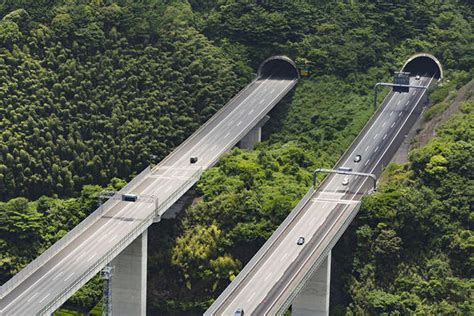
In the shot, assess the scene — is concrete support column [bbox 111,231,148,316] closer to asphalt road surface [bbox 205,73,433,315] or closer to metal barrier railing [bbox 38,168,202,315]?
metal barrier railing [bbox 38,168,202,315]

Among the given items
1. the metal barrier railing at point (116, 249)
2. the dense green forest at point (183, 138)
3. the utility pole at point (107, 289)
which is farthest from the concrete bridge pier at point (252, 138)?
the utility pole at point (107, 289)

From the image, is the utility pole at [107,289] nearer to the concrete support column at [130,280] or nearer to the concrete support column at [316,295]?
the concrete support column at [130,280]

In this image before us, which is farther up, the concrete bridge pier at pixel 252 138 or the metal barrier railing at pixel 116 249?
the concrete bridge pier at pixel 252 138

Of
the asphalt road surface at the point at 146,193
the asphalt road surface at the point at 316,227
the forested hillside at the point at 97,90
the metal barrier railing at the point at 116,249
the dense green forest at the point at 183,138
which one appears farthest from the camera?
the forested hillside at the point at 97,90

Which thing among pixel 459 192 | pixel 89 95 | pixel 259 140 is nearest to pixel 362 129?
pixel 259 140

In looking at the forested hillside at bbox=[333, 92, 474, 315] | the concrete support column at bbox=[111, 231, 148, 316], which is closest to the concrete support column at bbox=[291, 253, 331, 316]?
the forested hillside at bbox=[333, 92, 474, 315]

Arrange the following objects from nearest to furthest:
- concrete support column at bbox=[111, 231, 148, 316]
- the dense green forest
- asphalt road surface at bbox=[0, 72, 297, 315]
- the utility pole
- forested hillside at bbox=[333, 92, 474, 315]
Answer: asphalt road surface at bbox=[0, 72, 297, 315], the utility pole, forested hillside at bbox=[333, 92, 474, 315], concrete support column at bbox=[111, 231, 148, 316], the dense green forest

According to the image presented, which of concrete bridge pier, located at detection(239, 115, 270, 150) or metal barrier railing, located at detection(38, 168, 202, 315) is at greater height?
concrete bridge pier, located at detection(239, 115, 270, 150)
